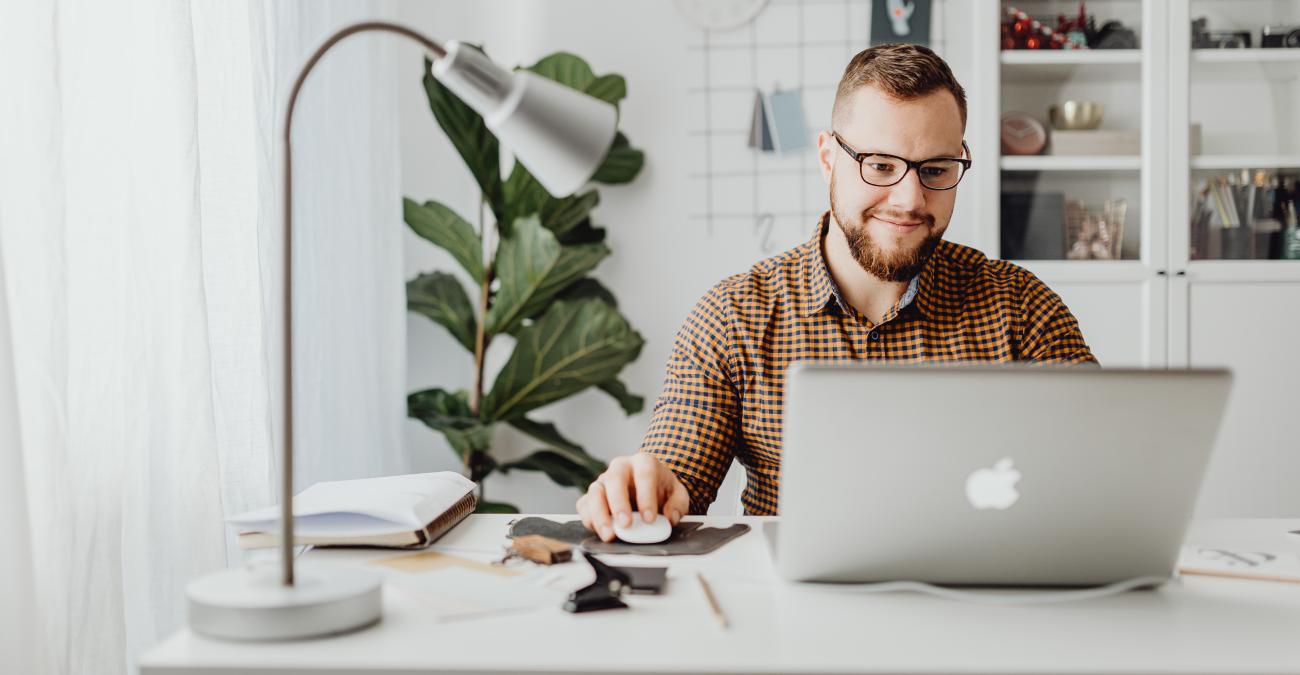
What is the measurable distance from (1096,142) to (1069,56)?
23 centimetres

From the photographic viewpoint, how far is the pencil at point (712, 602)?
843mm

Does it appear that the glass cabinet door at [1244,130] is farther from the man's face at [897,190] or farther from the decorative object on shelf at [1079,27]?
the man's face at [897,190]

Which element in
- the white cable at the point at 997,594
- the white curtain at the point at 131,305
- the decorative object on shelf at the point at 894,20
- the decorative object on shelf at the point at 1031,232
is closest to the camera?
the white cable at the point at 997,594

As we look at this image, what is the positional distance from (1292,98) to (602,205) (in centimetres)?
182

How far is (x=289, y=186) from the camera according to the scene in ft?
2.86

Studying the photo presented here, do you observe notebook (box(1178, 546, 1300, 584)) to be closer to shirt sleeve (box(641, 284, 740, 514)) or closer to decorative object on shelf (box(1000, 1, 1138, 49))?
shirt sleeve (box(641, 284, 740, 514))

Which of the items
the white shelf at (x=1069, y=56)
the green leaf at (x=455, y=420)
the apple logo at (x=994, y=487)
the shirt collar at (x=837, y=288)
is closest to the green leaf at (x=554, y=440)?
the green leaf at (x=455, y=420)

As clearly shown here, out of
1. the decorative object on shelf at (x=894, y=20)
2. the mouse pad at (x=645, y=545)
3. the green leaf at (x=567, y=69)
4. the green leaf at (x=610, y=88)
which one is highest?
the decorative object on shelf at (x=894, y=20)

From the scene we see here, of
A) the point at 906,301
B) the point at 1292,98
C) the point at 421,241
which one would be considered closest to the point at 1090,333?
the point at 1292,98

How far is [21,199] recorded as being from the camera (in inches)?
46.6

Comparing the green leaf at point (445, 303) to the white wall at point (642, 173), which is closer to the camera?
the green leaf at point (445, 303)

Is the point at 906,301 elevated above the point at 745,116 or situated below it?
below

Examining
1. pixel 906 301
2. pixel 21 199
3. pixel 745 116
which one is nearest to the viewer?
pixel 21 199

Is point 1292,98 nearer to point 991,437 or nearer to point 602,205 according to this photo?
point 602,205
